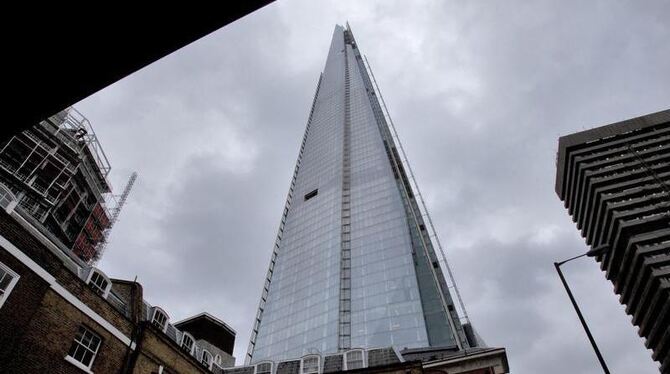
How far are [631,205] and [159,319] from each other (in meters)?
89.6

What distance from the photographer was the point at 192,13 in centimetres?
291

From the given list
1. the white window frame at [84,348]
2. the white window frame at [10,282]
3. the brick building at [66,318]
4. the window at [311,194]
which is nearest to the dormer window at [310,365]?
the brick building at [66,318]

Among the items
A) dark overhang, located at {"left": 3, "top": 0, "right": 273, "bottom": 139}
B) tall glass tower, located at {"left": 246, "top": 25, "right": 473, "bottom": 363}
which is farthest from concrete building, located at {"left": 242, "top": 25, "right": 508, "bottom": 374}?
dark overhang, located at {"left": 3, "top": 0, "right": 273, "bottom": 139}

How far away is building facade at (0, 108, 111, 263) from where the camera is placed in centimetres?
3997

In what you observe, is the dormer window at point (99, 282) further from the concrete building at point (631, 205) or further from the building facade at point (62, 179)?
the concrete building at point (631, 205)

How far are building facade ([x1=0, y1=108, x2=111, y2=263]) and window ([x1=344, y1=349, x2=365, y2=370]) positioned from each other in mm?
23192

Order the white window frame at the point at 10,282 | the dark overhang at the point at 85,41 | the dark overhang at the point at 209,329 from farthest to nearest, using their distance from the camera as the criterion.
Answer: the dark overhang at the point at 209,329 → the white window frame at the point at 10,282 → the dark overhang at the point at 85,41

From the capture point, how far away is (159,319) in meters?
23.2

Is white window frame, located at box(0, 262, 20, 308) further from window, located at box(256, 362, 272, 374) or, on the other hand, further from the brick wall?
window, located at box(256, 362, 272, 374)

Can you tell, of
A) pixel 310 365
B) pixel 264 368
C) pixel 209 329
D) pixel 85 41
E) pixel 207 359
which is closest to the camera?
pixel 85 41

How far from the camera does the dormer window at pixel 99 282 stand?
62.3 ft

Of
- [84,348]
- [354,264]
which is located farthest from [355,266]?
[84,348]

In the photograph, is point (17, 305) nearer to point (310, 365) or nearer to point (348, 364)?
point (310, 365)

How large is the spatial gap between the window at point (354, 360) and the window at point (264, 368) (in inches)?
201
